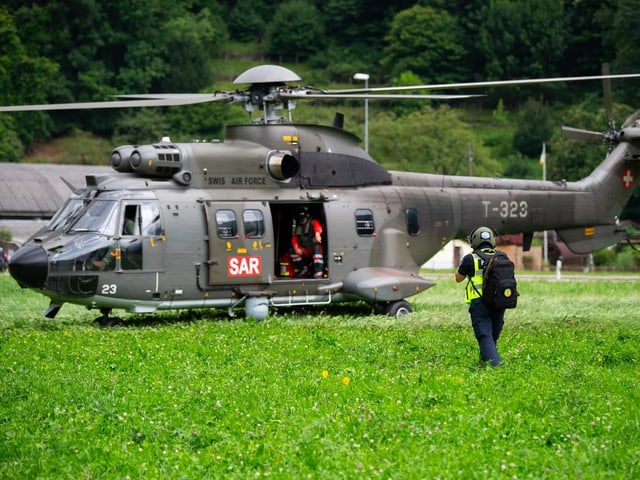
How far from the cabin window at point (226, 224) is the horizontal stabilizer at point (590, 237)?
30.0ft

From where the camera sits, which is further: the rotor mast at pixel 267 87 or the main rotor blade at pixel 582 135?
the main rotor blade at pixel 582 135

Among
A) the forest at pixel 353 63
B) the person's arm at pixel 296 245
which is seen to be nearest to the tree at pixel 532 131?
the forest at pixel 353 63

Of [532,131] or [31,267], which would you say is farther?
[532,131]

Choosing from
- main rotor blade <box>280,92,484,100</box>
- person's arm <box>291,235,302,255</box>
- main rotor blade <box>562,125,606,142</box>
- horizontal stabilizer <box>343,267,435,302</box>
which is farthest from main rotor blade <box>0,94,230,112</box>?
main rotor blade <box>562,125,606,142</box>

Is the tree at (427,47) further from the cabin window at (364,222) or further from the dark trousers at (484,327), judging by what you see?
the dark trousers at (484,327)

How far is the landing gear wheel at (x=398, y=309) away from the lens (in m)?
25.2

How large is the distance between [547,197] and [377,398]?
15.4 metres

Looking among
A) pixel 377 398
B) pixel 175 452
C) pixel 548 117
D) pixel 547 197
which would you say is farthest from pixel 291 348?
pixel 548 117

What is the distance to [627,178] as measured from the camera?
95.9 feet

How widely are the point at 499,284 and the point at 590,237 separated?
1371 centimetres

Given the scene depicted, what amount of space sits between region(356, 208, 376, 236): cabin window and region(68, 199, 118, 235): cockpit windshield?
5518 mm

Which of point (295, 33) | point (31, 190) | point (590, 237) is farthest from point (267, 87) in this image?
point (295, 33)

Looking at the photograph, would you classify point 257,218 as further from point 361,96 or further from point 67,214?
point 67,214

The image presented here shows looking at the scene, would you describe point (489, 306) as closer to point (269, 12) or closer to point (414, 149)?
point (414, 149)
